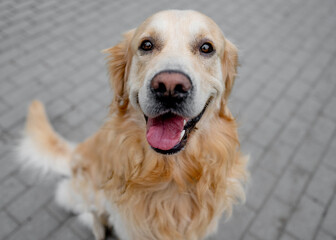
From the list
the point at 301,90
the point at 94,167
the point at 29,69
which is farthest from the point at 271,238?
the point at 29,69

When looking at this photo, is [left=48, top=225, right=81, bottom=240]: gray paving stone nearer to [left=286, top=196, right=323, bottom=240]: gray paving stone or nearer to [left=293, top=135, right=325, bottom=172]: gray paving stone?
[left=286, top=196, right=323, bottom=240]: gray paving stone

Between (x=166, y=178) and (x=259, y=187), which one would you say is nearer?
(x=166, y=178)

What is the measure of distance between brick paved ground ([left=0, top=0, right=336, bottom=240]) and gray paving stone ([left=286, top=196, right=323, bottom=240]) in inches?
0.4

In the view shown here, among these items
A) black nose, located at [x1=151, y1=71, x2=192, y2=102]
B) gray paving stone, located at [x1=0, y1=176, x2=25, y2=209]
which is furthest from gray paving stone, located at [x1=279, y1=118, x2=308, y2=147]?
gray paving stone, located at [x1=0, y1=176, x2=25, y2=209]

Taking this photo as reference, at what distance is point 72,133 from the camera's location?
3.62 metres

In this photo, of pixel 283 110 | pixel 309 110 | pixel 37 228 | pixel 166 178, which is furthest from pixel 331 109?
pixel 37 228

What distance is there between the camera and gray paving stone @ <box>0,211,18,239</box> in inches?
110

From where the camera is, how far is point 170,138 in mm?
1775

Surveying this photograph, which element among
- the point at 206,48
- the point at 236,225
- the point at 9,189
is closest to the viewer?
the point at 206,48

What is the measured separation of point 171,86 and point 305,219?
242 cm

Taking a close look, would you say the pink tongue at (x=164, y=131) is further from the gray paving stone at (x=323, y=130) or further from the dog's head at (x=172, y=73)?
the gray paving stone at (x=323, y=130)

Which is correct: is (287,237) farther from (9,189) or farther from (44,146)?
(9,189)

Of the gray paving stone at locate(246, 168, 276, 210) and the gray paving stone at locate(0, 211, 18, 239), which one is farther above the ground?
the gray paving stone at locate(0, 211, 18, 239)

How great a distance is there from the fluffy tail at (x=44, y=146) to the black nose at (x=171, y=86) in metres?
1.72
